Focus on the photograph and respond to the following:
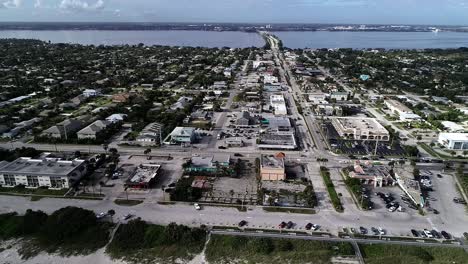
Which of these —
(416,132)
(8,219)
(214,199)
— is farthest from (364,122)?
(8,219)

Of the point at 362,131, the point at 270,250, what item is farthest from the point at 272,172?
the point at 362,131

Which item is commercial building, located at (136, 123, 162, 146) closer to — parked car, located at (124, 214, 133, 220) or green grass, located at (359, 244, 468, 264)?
parked car, located at (124, 214, 133, 220)

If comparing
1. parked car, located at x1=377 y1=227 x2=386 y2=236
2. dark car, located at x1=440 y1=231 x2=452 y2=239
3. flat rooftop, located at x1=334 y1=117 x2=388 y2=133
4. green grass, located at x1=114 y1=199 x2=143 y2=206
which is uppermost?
flat rooftop, located at x1=334 y1=117 x2=388 y2=133

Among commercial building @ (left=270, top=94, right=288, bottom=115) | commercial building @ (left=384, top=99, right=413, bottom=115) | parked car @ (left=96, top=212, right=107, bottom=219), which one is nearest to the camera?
→ parked car @ (left=96, top=212, right=107, bottom=219)

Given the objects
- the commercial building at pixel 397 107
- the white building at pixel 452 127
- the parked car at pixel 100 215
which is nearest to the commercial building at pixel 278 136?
the parked car at pixel 100 215

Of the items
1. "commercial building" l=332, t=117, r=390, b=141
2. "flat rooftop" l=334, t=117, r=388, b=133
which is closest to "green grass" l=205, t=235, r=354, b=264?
"commercial building" l=332, t=117, r=390, b=141

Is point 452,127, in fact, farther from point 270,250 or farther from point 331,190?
point 270,250

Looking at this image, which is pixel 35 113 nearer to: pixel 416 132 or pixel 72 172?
pixel 72 172
